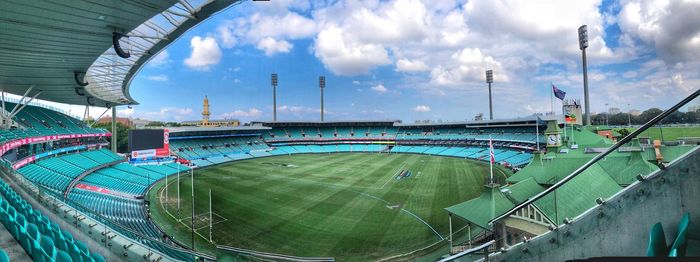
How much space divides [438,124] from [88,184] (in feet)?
221

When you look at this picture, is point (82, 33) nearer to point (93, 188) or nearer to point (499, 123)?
point (93, 188)

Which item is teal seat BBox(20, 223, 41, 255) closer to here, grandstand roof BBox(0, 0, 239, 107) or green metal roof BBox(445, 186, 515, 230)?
grandstand roof BBox(0, 0, 239, 107)

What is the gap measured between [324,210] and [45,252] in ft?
61.8

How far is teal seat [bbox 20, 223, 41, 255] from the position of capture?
231 inches

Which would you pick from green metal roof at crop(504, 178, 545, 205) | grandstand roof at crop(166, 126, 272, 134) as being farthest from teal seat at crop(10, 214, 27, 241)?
grandstand roof at crop(166, 126, 272, 134)

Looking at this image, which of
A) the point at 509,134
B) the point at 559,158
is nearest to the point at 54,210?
the point at 559,158

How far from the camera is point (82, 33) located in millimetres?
12500

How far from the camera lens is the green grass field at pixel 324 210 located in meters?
17.3

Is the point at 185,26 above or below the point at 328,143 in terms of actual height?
above

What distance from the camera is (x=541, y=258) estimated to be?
5672mm

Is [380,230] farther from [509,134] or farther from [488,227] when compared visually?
[509,134]

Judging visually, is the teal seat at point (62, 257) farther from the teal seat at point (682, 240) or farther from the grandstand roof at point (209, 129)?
the grandstand roof at point (209, 129)

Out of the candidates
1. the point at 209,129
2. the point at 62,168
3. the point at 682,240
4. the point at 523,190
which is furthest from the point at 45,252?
the point at 209,129

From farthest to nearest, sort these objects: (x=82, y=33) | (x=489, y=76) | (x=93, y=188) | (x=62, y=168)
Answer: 1. (x=489, y=76)
2. (x=93, y=188)
3. (x=62, y=168)
4. (x=82, y=33)
